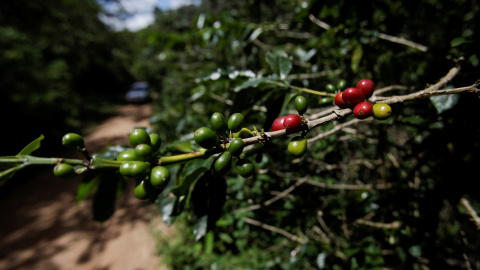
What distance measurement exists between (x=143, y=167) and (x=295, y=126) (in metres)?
0.47

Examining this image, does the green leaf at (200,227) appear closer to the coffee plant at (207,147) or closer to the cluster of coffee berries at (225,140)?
the coffee plant at (207,147)

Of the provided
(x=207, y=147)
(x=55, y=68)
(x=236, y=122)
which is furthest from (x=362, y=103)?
(x=55, y=68)

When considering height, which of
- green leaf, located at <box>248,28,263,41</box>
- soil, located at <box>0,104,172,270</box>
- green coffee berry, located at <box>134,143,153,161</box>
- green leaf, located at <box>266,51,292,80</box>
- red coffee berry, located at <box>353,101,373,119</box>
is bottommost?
soil, located at <box>0,104,172,270</box>

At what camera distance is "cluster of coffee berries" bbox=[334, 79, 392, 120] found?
739 millimetres

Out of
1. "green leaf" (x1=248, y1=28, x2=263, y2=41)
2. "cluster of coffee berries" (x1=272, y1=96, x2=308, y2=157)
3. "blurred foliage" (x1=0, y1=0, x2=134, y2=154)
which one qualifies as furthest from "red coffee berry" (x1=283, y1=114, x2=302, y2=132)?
"blurred foliage" (x1=0, y1=0, x2=134, y2=154)

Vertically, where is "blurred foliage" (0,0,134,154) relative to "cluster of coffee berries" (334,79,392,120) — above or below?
below

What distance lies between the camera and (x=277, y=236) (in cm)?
307

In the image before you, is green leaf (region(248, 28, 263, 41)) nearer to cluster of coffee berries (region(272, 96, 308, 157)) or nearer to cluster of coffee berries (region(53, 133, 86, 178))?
cluster of coffee berries (region(272, 96, 308, 157))

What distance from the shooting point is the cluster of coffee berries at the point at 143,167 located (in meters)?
0.71

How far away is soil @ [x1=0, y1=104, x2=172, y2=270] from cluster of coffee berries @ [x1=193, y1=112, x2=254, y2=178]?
4590 mm

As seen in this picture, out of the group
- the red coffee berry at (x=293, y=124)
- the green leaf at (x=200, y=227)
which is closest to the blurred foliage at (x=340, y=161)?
the green leaf at (x=200, y=227)

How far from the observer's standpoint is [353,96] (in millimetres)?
791

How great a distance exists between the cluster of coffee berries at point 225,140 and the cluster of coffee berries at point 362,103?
35 cm

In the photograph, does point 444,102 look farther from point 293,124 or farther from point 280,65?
point 293,124
